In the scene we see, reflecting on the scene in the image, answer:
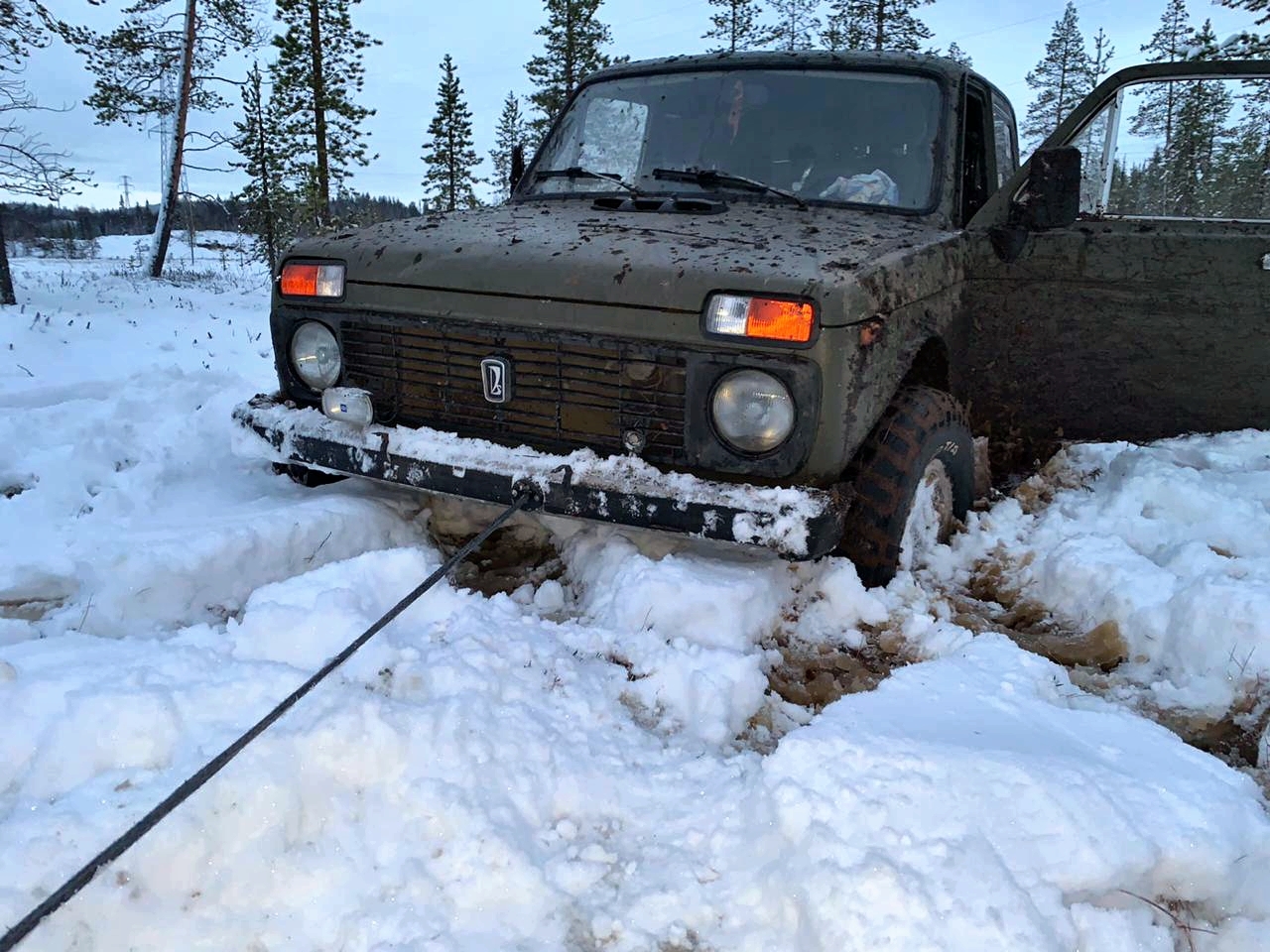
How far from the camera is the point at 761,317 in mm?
2520

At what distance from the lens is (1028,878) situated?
5.40ft

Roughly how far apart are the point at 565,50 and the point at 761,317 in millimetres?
26962

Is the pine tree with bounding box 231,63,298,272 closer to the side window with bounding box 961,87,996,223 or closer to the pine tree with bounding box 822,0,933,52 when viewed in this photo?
the pine tree with bounding box 822,0,933,52

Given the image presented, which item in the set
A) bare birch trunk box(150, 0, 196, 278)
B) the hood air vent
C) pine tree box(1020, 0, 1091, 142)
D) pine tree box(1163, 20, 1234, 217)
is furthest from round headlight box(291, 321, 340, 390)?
pine tree box(1020, 0, 1091, 142)

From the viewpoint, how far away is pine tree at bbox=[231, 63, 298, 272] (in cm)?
2450

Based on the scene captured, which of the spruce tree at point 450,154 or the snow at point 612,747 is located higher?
the spruce tree at point 450,154

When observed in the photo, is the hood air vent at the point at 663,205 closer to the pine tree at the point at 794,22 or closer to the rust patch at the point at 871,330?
the rust patch at the point at 871,330

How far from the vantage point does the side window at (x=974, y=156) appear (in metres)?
3.69

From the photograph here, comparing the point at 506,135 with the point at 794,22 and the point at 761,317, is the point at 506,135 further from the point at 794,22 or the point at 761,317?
the point at 761,317

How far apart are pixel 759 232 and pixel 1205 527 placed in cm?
197

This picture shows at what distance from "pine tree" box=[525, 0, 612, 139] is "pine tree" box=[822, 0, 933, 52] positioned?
23.5ft

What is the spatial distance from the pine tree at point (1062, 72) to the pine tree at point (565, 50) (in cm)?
2083

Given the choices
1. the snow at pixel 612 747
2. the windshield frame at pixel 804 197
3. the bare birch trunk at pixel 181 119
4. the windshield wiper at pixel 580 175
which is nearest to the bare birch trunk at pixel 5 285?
the bare birch trunk at pixel 181 119

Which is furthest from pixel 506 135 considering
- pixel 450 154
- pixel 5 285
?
pixel 5 285
